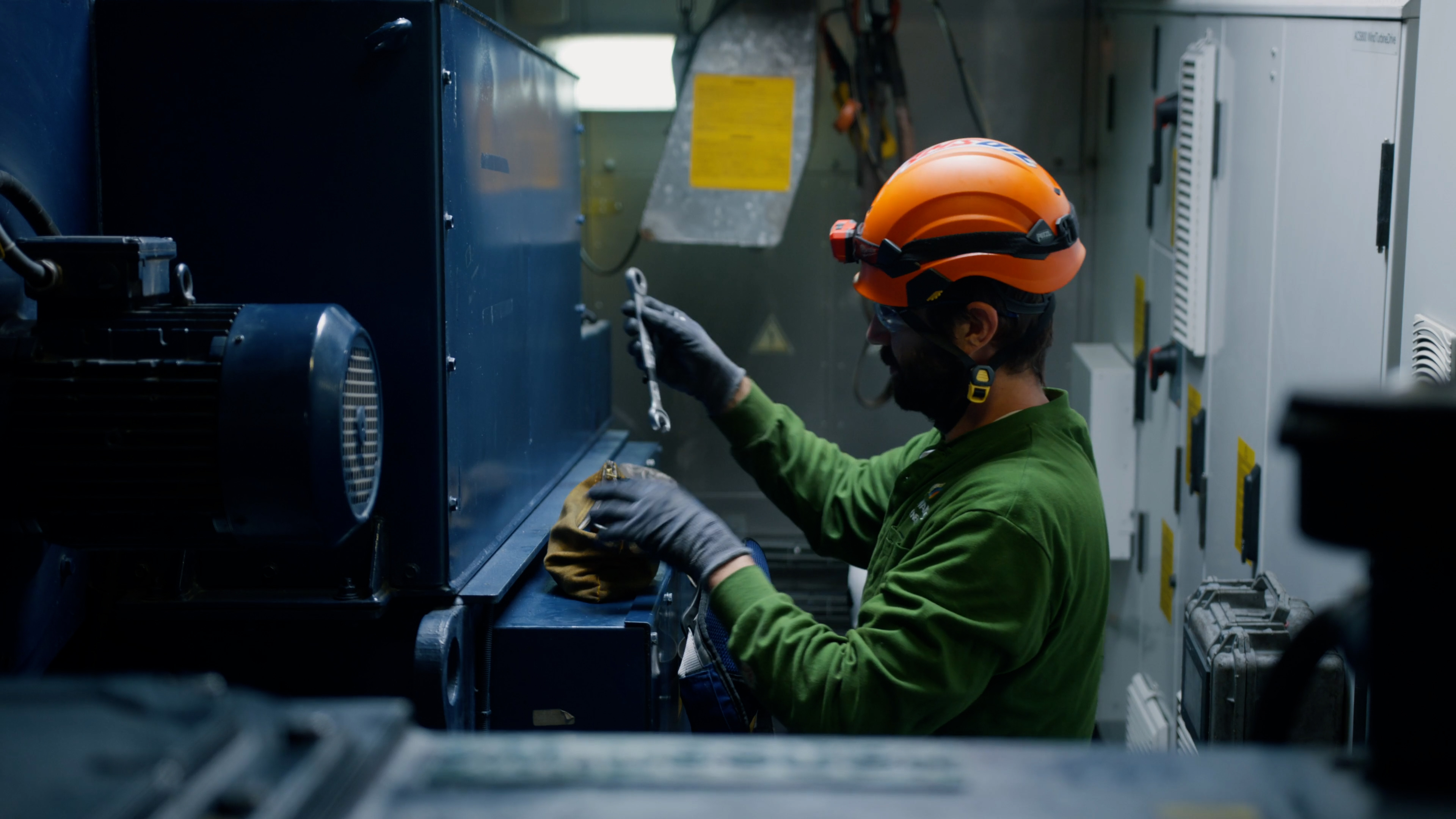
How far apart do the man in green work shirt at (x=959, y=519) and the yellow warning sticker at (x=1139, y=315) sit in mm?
1250

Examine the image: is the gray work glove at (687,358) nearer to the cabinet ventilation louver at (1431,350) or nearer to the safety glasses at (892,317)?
the safety glasses at (892,317)

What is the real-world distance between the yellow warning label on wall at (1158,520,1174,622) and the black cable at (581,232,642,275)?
5.14 feet

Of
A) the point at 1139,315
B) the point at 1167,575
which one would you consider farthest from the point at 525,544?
the point at 1139,315

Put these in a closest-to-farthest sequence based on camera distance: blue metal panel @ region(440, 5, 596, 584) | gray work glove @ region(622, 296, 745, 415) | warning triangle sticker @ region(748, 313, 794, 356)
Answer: blue metal panel @ region(440, 5, 596, 584) < gray work glove @ region(622, 296, 745, 415) < warning triangle sticker @ region(748, 313, 794, 356)

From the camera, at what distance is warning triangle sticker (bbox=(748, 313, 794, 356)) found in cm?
341

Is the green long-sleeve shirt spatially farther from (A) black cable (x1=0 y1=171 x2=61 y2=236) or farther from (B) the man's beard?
(A) black cable (x1=0 y1=171 x2=61 y2=236)

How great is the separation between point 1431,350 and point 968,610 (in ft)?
2.10

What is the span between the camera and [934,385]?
176 centimetres

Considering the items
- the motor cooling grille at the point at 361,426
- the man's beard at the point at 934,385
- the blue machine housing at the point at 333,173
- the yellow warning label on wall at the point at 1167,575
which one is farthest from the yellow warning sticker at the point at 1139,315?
the motor cooling grille at the point at 361,426

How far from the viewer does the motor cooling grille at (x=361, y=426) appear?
1275mm

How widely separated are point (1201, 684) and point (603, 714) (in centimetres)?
90

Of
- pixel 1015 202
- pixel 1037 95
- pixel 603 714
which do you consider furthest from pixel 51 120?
pixel 1037 95

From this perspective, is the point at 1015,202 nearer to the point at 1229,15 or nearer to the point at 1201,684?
the point at 1201,684

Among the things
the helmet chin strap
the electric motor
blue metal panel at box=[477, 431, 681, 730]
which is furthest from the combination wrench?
the electric motor
